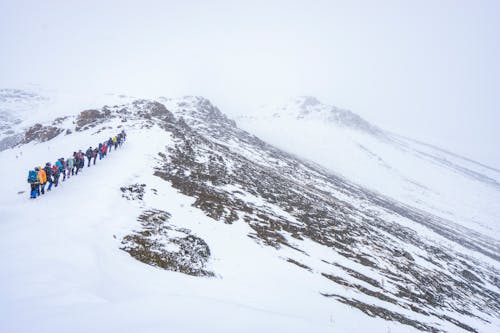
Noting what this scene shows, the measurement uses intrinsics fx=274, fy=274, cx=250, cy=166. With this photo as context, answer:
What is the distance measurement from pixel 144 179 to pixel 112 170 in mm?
2967

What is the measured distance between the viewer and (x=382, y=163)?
114 m

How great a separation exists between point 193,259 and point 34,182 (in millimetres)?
10108

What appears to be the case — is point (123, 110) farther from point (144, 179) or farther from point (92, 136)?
point (144, 179)

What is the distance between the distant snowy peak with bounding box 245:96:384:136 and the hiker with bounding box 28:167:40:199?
14444cm

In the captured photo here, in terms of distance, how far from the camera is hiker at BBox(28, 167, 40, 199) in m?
14.5

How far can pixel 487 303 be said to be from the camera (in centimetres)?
2600

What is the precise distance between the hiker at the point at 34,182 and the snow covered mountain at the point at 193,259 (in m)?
0.58

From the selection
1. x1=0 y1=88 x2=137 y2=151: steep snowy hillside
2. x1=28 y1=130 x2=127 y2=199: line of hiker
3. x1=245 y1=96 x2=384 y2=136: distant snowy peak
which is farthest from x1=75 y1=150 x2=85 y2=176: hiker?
x1=245 y1=96 x2=384 y2=136: distant snowy peak

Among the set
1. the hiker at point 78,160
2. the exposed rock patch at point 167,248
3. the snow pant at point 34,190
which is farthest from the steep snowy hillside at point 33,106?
the exposed rock patch at point 167,248

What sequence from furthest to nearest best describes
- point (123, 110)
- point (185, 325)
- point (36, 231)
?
point (123, 110), point (36, 231), point (185, 325)

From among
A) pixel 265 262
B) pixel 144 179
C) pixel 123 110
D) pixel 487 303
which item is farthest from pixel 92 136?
pixel 487 303

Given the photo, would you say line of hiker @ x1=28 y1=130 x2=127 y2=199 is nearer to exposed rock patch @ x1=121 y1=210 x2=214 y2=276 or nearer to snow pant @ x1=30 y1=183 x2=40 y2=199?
snow pant @ x1=30 y1=183 x2=40 y2=199

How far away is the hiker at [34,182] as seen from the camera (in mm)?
14508

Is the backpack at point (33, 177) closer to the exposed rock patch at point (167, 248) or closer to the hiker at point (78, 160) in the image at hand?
the hiker at point (78, 160)
